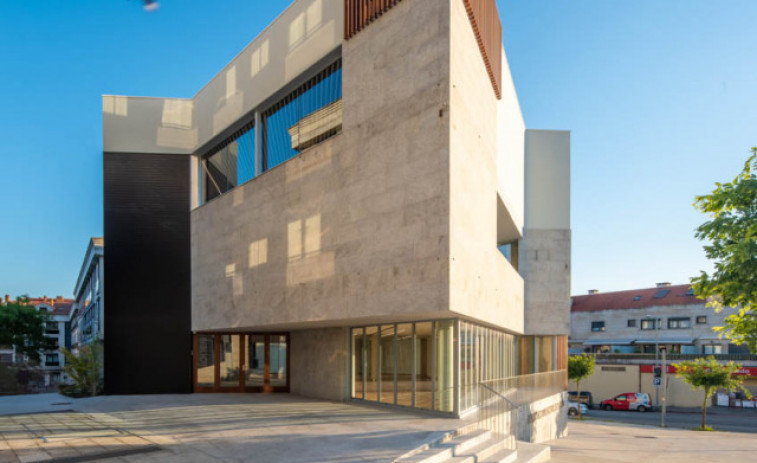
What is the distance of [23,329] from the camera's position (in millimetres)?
49844

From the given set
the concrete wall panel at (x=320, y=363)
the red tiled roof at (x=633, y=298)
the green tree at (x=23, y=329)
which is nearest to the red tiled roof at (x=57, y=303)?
the green tree at (x=23, y=329)

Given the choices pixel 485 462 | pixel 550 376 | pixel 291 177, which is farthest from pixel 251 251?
pixel 550 376

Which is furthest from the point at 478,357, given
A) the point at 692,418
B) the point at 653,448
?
the point at 692,418

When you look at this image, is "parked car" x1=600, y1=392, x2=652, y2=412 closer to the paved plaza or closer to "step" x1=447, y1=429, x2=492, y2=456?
the paved plaza

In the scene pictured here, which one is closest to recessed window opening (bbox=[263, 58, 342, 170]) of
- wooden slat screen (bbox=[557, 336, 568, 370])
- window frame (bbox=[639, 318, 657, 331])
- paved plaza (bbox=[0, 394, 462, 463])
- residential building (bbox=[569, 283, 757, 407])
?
paved plaza (bbox=[0, 394, 462, 463])

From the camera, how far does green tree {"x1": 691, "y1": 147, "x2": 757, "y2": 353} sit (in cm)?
1252

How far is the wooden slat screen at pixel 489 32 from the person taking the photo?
45.5 feet

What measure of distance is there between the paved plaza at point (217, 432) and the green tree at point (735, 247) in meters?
6.95

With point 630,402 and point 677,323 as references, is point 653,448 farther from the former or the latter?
point 677,323

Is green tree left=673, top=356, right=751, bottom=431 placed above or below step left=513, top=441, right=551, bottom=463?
below

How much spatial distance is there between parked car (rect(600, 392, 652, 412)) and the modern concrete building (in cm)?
2084

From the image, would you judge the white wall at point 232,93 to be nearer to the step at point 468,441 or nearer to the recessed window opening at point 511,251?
the step at point 468,441

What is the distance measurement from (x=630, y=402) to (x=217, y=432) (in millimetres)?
39178

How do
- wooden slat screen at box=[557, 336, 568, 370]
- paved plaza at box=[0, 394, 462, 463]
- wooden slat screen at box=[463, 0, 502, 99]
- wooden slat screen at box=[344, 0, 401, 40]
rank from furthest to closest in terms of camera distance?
wooden slat screen at box=[557, 336, 568, 370] → wooden slat screen at box=[463, 0, 502, 99] → wooden slat screen at box=[344, 0, 401, 40] → paved plaza at box=[0, 394, 462, 463]
